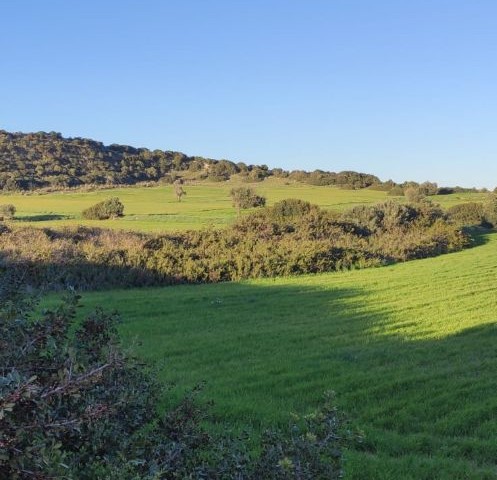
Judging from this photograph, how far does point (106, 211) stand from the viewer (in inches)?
1828

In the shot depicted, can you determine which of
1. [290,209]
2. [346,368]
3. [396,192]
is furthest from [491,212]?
[346,368]

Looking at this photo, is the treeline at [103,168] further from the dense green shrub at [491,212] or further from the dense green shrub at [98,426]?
the dense green shrub at [98,426]

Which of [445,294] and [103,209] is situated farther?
[103,209]

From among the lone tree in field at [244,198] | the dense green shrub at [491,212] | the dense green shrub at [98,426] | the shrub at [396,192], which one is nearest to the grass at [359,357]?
the dense green shrub at [98,426]

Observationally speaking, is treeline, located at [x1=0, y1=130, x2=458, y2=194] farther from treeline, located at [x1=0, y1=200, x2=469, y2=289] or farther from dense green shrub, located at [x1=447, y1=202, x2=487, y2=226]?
treeline, located at [x1=0, y1=200, x2=469, y2=289]

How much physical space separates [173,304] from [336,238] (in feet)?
52.0

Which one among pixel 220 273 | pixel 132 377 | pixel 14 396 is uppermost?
pixel 14 396

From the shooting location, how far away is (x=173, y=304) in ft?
52.5

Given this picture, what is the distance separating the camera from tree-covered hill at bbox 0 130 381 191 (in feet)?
247

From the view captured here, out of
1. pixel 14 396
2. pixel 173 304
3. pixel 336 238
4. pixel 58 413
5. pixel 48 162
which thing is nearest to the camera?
pixel 14 396

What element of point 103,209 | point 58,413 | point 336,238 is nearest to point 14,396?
point 58,413

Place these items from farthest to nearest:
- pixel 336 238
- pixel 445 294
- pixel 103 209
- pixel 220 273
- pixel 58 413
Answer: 1. pixel 103 209
2. pixel 336 238
3. pixel 220 273
4. pixel 445 294
5. pixel 58 413

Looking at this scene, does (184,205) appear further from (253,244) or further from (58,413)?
(58,413)

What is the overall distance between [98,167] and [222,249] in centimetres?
6282
